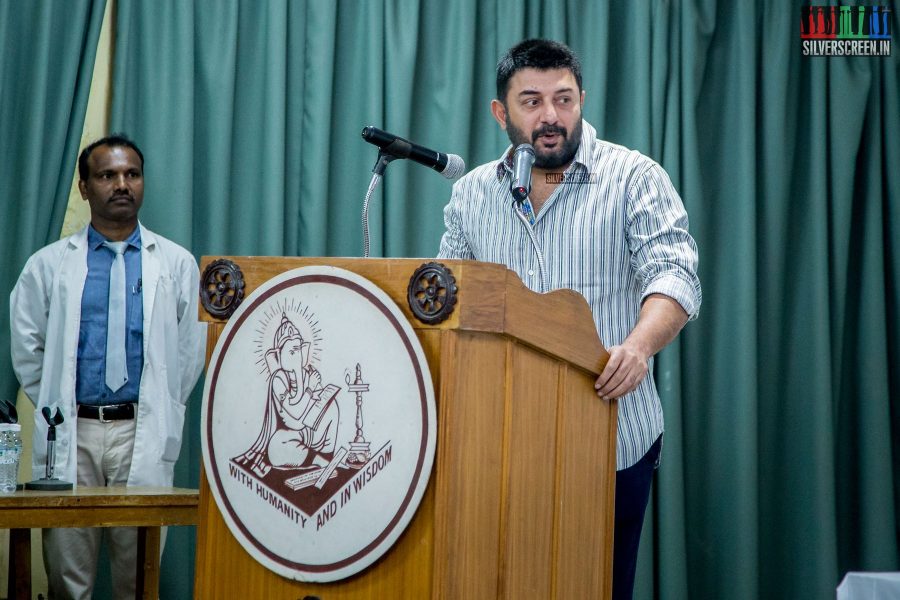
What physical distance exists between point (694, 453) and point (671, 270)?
224 centimetres

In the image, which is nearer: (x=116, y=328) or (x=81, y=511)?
(x=81, y=511)

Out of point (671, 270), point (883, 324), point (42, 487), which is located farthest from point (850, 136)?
point (42, 487)

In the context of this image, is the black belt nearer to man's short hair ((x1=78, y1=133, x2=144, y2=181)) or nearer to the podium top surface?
man's short hair ((x1=78, y1=133, x2=144, y2=181))

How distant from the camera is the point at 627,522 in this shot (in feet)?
6.36

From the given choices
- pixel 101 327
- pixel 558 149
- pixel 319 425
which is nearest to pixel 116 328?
pixel 101 327

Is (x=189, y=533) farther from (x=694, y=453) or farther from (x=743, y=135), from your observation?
(x=743, y=135)

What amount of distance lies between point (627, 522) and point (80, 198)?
2.70m

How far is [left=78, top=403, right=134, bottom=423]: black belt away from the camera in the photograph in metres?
3.56

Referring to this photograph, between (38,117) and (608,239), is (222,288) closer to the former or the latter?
(608,239)

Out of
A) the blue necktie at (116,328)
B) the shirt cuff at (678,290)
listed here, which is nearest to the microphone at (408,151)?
the shirt cuff at (678,290)

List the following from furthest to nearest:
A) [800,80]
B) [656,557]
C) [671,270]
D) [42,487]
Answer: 1. [800,80]
2. [656,557]
3. [42,487]
4. [671,270]

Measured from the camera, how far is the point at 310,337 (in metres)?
1.37

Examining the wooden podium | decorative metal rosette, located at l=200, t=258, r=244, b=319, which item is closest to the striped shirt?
the wooden podium

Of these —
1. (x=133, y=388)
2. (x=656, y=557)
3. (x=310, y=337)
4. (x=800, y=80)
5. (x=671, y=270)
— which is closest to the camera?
(x=310, y=337)
